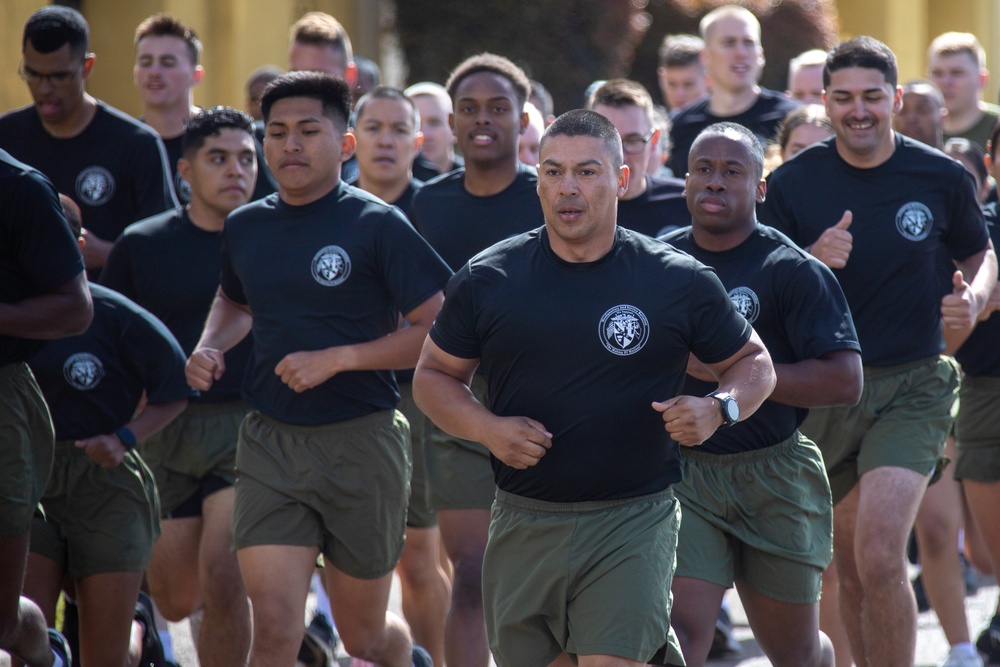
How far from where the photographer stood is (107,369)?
6.55 m

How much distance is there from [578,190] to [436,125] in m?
5.28

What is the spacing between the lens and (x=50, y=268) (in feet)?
17.5

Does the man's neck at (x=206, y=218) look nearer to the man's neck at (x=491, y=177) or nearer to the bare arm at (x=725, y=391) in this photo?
the man's neck at (x=491, y=177)

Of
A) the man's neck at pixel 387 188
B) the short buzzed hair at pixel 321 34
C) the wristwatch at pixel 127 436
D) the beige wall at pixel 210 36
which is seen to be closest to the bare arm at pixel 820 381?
the wristwatch at pixel 127 436

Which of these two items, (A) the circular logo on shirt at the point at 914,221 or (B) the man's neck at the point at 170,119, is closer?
(A) the circular logo on shirt at the point at 914,221

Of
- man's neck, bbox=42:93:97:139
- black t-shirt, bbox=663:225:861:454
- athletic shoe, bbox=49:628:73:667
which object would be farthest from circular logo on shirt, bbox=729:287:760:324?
man's neck, bbox=42:93:97:139

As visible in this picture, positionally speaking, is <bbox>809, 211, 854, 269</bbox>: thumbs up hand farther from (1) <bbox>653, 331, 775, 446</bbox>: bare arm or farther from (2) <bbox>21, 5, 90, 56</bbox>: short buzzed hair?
(2) <bbox>21, 5, 90, 56</bbox>: short buzzed hair

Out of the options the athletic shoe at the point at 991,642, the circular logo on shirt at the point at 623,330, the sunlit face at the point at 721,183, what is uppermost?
the sunlit face at the point at 721,183

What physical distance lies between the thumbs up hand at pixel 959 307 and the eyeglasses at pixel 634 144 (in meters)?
1.89

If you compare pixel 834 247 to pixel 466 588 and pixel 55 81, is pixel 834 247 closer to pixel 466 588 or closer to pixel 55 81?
pixel 466 588

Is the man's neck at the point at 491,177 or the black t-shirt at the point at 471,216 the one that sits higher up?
the man's neck at the point at 491,177

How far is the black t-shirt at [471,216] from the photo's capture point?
6.93 m

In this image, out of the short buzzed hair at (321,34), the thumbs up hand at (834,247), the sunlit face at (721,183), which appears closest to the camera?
the sunlit face at (721,183)

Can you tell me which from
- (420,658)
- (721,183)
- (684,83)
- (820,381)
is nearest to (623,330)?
(820,381)
